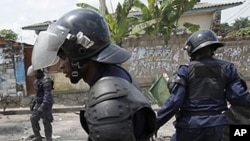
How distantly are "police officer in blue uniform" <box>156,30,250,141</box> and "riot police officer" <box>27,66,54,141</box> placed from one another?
397cm

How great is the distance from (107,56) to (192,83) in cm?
156

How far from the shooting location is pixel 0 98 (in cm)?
1234

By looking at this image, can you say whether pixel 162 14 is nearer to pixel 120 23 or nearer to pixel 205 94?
pixel 120 23

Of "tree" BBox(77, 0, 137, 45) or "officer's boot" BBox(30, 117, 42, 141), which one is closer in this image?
"officer's boot" BBox(30, 117, 42, 141)

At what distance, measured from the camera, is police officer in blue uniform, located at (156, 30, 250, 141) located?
2.86 meters

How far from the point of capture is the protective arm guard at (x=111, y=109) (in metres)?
1.28

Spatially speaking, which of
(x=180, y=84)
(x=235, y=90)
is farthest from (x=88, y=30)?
(x=235, y=90)

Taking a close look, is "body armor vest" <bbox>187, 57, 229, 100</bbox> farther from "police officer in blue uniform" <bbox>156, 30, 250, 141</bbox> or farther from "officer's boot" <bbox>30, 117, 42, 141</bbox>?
"officer's boot" <bbox>30, 117, 42, 141</bbox>

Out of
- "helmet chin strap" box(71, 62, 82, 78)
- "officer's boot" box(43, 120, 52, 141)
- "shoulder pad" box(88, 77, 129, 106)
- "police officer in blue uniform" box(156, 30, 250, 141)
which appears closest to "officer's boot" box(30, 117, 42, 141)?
"officer's boot" box(43, 120, 52, 141)

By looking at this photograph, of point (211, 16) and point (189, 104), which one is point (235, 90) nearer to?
point (189, 104)

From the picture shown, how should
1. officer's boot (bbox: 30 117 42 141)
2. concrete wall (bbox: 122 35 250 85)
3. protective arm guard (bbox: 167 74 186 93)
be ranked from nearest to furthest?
protective arm guard (bbox: 167 74 186 93)
officer's boot (bbox: 30 117 42 141)
concrete wall (bbox: 122 35 250 85)

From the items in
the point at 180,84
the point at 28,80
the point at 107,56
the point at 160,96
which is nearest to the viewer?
the point at 107,56

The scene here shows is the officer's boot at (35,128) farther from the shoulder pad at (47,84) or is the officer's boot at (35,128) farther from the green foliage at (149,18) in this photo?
the green foliage at (149,18)

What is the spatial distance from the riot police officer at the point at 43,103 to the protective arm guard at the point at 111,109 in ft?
17.2
